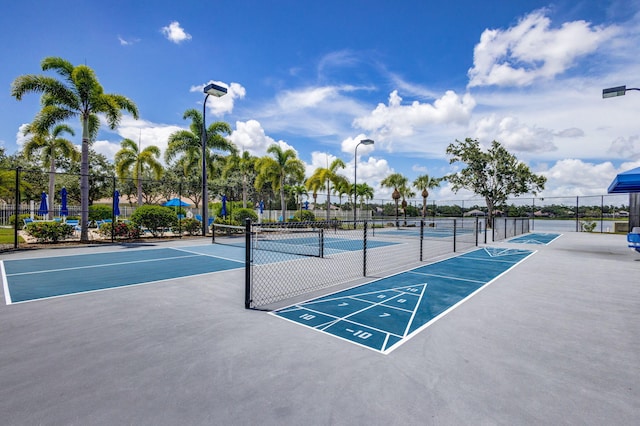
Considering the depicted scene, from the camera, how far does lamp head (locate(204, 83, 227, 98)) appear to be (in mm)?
16061

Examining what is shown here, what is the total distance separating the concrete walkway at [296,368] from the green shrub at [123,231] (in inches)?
508

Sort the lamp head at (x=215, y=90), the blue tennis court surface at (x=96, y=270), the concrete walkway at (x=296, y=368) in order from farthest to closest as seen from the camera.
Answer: the lamp head at (x=215, y=90) → the blue tennis court surface at (x=96, y=270) → the concrete walkway at (x=296, y=368)

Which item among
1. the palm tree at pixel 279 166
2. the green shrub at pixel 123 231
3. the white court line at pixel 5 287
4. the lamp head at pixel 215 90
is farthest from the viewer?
the palm tree at pixel 279 166

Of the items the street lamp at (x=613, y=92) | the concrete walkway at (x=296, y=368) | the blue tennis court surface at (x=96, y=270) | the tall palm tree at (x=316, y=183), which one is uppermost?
the street lamp at (x=613, y=92)

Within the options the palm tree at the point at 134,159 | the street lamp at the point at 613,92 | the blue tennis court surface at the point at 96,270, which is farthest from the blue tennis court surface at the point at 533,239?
the palm tree at the point at 134,159

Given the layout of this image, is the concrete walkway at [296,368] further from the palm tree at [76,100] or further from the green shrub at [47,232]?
the palm tree at [76,100]

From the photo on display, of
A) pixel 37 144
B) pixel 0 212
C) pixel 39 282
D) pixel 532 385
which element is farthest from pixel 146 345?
pixel 0 212

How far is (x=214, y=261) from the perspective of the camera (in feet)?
35.0

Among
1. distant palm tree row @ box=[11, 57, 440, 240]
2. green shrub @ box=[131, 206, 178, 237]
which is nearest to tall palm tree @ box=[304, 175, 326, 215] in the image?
distant palm tree row @ box=[11, 57, 440, 240]

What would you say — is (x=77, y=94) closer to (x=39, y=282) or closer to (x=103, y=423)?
(x=39, y=282)

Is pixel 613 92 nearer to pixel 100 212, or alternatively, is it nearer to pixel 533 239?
pixel 533 239

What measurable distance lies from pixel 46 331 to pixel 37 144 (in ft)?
89.7


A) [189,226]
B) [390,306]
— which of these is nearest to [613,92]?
[390,306]

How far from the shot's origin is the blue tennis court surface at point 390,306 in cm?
452
